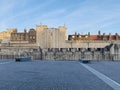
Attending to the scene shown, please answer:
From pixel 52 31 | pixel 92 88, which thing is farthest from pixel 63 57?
pixel 92 88

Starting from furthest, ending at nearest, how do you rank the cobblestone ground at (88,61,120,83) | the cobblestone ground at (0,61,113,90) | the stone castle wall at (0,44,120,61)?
the stone castle wall at (0,44,120,61) < the cobblestone ground at (88,61,120,83) < the cobblestone ground at (0,61,113,90)

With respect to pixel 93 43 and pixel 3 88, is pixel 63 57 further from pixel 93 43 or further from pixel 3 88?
pixel 3 88

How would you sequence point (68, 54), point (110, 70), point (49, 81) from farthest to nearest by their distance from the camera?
point (68, 54) → point (110, 70) → point (49, 81)

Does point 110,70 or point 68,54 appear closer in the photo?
point 110,70

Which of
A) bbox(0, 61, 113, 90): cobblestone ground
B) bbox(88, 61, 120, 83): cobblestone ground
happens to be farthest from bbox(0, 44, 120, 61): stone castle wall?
bbox(0, 61, 113, 90): cobblestone ground

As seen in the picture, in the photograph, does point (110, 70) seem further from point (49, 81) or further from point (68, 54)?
point (68, 54)

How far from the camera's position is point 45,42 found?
12300 cm

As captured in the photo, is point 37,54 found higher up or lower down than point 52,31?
lower down

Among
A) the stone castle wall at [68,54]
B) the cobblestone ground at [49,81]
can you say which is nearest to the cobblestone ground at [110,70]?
the cobblestone ground at [49,81]

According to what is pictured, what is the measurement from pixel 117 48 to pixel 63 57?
1978cm

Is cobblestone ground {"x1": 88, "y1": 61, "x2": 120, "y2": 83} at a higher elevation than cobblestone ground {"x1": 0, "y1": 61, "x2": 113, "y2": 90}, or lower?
lower

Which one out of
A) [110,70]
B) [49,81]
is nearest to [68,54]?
[110,70]

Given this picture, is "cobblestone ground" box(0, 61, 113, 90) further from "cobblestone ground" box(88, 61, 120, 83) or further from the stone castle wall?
the stone castle wall

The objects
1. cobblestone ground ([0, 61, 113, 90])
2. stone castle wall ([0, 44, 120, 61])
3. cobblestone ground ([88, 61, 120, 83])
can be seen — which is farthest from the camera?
stone castle wall ([0, 44, 120, 61])
